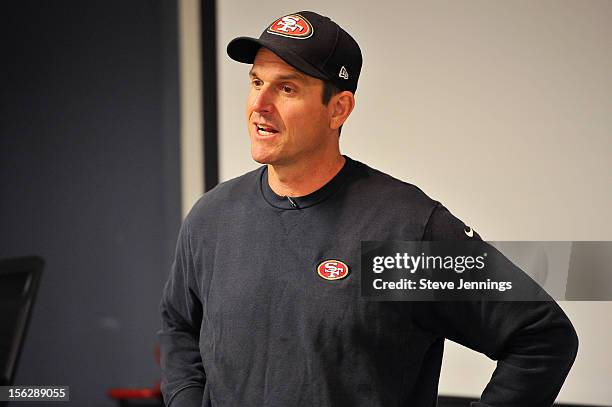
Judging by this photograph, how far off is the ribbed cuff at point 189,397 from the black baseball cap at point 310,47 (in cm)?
59

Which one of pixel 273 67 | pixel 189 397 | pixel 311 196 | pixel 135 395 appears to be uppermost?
pixel 273 67

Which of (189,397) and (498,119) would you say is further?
(498,119)

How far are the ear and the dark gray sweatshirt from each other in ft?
0.25

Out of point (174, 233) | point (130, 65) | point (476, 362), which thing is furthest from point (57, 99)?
point (476, 362)

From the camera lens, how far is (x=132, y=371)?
307cm

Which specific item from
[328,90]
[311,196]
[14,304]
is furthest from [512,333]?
[14,304]

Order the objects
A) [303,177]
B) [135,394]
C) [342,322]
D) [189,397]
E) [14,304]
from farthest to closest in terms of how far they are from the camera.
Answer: [135,394]
[14,304]
[189,397]
[303,177]
[342,322]

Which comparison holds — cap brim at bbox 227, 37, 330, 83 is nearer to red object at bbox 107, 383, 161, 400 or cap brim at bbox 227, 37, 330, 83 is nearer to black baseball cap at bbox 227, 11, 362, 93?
black baseball cap at bbox 227, 11, 362, 93

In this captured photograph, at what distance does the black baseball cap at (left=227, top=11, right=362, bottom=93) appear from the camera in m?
1.40

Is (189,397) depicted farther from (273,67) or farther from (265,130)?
(273,67)

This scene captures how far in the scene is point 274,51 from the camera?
1.39m

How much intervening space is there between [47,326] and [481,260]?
1.99 metres

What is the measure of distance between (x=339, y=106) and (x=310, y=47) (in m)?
0.13

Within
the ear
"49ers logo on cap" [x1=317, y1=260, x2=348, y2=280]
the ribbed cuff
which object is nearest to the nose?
the ear
